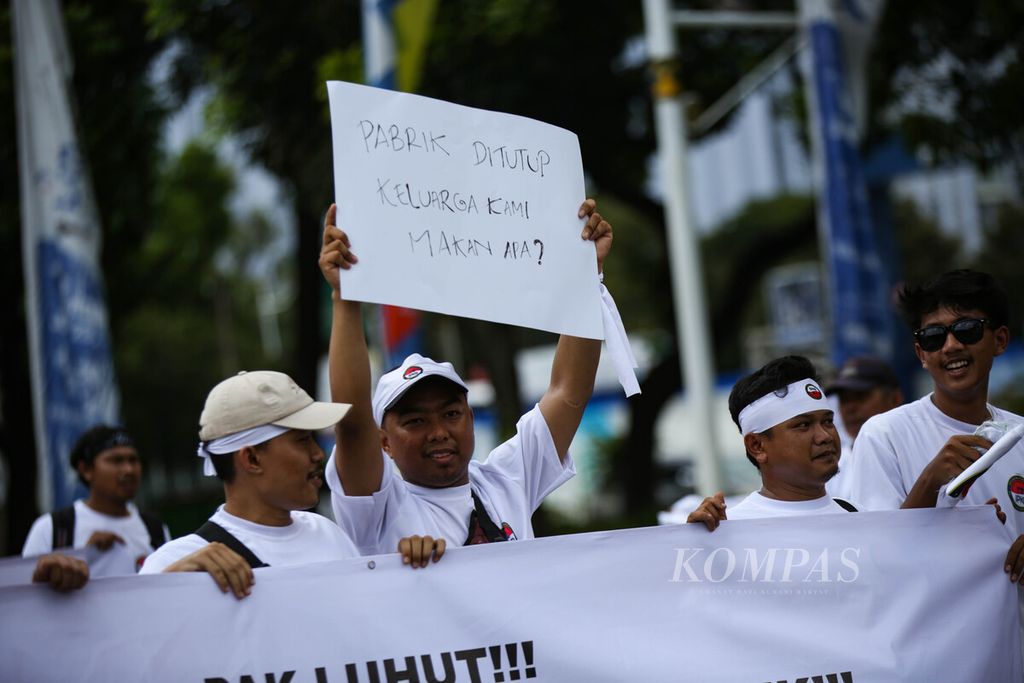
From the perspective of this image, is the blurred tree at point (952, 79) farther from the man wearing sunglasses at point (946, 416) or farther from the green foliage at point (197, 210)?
the green foliage at point (197, 210)

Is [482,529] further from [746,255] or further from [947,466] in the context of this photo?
[746,255]

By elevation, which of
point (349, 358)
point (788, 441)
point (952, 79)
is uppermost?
point (952, 79)

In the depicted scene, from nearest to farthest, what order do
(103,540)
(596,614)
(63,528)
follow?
(596,614), (103,540), (63,528)

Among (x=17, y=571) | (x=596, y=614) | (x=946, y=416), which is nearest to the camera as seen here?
(x=596, y=614)

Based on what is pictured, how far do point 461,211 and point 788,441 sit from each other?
1.21m

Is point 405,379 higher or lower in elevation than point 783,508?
higher

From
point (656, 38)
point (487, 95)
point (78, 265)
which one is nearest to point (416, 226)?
point (78, 265)

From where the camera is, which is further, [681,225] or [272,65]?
[272,65]

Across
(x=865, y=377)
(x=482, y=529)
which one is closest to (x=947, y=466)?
(x=482, y=529)

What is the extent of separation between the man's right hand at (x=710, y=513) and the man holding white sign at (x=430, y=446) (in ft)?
1.82

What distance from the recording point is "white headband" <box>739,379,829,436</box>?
381cm

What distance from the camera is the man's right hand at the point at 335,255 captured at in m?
3.24

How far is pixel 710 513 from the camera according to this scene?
11.4 feet

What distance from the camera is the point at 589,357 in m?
3.92
